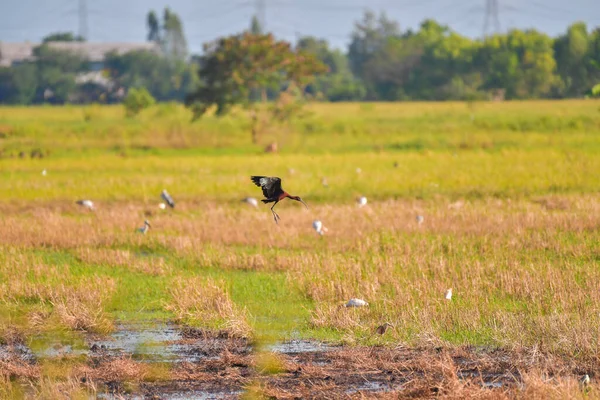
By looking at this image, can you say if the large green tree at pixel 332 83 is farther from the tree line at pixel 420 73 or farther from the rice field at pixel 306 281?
the rice field at pixel 306 281

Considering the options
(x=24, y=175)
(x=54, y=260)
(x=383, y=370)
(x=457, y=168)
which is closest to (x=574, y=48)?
(x=457, y=168)

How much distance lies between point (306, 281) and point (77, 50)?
74625 mm

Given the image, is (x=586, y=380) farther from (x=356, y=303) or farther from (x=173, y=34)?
(x=173, y=34)

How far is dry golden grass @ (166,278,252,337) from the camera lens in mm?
9172

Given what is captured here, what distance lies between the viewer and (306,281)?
440 inches

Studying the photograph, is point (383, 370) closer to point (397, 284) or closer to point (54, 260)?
point (397, 284)

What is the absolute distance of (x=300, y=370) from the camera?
782cm

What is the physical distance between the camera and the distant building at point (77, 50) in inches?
3229

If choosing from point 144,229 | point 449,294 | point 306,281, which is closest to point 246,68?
point 144,229

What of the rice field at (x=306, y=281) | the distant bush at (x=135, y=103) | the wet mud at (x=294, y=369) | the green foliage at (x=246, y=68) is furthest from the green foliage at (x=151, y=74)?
the wet mud at (x=294, y=369)

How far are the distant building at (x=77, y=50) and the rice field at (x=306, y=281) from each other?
58.1 meters

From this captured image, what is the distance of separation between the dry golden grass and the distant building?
70.0 m

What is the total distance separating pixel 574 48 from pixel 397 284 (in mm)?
47515

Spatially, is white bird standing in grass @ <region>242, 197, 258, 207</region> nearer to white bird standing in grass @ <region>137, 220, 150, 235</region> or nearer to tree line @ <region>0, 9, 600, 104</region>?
white bird standing in grass @ <region>137, 220, 150, 235</region>
